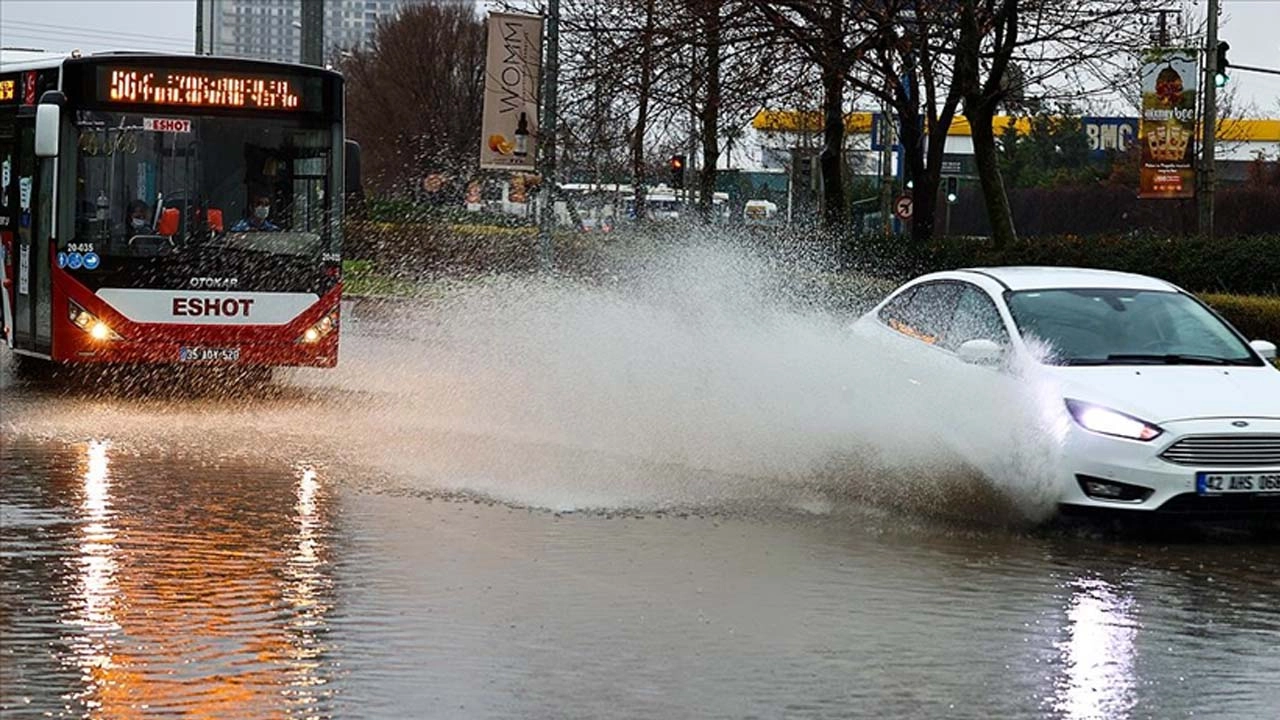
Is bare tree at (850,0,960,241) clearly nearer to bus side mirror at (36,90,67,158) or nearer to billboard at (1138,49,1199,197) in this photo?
billboard at (1138,49,1199,197)

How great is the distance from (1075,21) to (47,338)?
630 inches

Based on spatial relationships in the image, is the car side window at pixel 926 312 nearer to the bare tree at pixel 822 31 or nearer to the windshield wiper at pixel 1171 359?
the windshield wiper at pixel 1171 359

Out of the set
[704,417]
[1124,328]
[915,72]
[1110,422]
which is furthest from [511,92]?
[1110,422]

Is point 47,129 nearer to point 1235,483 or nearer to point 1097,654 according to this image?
point 1235,483

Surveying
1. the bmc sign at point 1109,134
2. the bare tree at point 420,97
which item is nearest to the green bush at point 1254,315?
the bare tree at point 420,97

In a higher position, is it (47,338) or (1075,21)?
(1075,21)

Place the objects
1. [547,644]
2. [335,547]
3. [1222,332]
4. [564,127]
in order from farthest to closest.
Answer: [564,127] < [1222,332] < [335,547] < [547,644]

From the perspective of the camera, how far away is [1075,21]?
2739 cm

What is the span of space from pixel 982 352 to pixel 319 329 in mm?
7044

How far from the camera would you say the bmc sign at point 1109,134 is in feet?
247

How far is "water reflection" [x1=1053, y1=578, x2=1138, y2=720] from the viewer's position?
6660mm

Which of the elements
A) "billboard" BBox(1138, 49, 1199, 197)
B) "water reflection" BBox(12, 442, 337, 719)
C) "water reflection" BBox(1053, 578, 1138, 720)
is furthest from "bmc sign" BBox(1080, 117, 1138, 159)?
"water reflection" BBox(1053, 578, 1138, 720)

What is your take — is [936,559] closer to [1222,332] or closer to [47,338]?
[1222,332]

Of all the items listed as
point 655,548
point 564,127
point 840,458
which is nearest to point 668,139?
point 564,127
